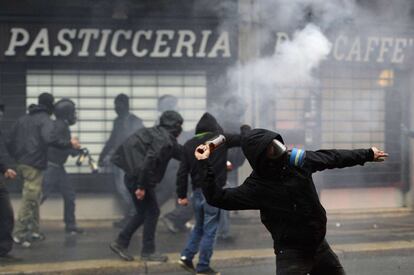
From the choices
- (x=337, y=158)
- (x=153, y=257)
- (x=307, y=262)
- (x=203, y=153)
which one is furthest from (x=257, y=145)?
(x=153, y=257)

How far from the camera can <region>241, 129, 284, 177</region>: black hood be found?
3.35 metres

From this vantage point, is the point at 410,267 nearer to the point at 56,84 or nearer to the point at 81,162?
the point at 81,162

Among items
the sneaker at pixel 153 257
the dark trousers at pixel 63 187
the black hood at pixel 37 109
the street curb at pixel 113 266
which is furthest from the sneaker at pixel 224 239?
the black hood at pixel 37 109

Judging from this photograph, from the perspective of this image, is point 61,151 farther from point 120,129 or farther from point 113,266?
point 113,266

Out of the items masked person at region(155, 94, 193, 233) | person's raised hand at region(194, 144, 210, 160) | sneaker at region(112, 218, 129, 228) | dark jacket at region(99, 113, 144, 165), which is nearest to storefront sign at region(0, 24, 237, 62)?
masked person at region(155, 94, 193, 233)

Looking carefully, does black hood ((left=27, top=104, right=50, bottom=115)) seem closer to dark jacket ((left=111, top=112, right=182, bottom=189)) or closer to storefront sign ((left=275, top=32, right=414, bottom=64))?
dark jacket ((left=111, top=112, right=182, bottom=189))

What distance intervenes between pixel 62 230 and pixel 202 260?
9.77ft

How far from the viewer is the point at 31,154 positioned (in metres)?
6.93

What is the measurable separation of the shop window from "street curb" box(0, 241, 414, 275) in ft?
8.86

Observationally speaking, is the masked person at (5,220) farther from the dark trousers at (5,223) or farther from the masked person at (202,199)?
the masked person at (202,199)

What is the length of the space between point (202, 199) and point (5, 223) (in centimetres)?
204

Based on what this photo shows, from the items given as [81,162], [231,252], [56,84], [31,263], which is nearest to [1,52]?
[56,84]

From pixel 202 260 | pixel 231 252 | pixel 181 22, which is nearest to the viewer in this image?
pixel 202 260

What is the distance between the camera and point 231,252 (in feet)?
20.9
